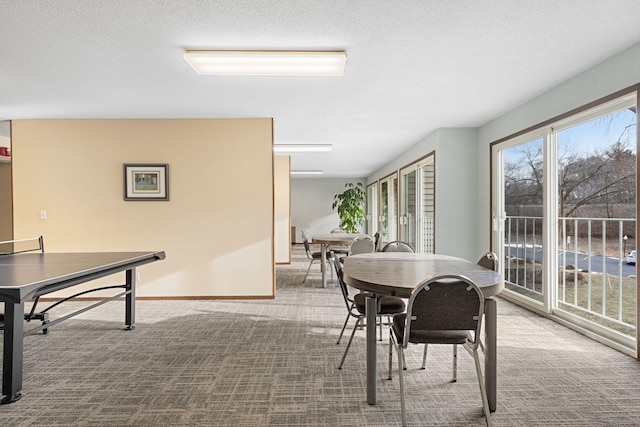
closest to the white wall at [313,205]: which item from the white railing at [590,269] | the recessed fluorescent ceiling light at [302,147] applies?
the recessed fluorescent ceiling light at [302,147]

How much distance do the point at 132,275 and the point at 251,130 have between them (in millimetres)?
2330

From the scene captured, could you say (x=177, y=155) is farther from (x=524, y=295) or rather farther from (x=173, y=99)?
(x=524, y=295)

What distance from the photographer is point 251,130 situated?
5121 millimetres

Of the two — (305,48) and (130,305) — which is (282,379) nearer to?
(130,305)

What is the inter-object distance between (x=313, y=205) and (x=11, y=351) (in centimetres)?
1207

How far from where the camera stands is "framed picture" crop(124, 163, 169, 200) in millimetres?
5066

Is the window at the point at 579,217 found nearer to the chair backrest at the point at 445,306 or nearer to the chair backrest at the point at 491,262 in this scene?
the chair backrest at the point at 491,262

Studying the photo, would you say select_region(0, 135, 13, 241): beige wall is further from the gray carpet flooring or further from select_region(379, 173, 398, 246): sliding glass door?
select_region(379, 173, 398, 246): sliding glass door

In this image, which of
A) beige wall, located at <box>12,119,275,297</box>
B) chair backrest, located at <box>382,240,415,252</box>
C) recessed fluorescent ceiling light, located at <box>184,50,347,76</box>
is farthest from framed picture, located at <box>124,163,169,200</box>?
chair backrest, located at <box>382,240,415,252</box>

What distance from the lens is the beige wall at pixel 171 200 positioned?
5070 millimetres

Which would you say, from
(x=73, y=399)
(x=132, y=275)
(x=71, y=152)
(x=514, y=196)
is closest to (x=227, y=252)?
(x=132, y=275)

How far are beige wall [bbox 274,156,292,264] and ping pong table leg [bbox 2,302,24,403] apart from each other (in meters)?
6.22

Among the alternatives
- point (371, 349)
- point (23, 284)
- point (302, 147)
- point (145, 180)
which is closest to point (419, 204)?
point (302, 147)

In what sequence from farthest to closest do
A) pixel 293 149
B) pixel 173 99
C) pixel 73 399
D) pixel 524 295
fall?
pixel 293 149
pixel 524 295
pixel 173 99
pixel 73 399
